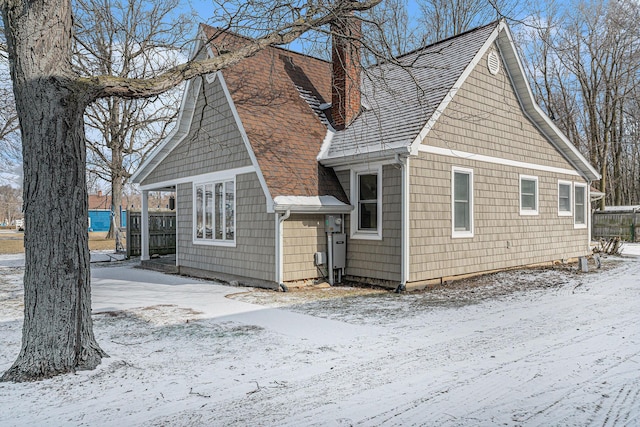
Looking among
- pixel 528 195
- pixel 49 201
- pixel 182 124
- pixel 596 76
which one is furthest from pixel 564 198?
pixel 596 76

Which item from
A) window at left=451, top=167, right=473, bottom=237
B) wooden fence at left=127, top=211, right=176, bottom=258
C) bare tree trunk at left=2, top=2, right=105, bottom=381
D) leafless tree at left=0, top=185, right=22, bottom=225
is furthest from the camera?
leafless tree at left=0, top=185, right=22, bottom=225

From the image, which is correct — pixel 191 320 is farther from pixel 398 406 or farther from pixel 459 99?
pixel 459 99

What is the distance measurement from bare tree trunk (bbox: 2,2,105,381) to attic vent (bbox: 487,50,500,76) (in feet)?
31.7

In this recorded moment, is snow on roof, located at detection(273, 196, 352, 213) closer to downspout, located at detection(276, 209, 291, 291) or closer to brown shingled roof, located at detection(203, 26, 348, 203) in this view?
brown shingled roof, located at detection(203, 26, 348, 203)

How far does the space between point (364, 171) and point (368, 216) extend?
3.27ft

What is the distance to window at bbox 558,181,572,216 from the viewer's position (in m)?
14.0

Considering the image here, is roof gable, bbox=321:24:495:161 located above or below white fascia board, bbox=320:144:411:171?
above

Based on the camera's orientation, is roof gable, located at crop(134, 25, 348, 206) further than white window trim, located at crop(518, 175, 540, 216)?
No

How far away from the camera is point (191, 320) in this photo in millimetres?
6738

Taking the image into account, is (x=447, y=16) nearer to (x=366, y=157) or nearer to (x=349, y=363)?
(x=366, y=157)

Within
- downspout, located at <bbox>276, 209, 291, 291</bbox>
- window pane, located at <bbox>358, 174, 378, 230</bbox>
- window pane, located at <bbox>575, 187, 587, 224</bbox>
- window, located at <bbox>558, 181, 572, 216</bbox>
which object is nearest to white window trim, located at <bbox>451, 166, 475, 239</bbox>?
→ window pane, located at <bbox>358, 174, 378, 230</bbox>

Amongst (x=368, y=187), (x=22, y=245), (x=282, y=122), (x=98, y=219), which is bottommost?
(x=22, y=245)

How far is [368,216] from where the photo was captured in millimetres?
10172

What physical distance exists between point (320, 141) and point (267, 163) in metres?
1.91
